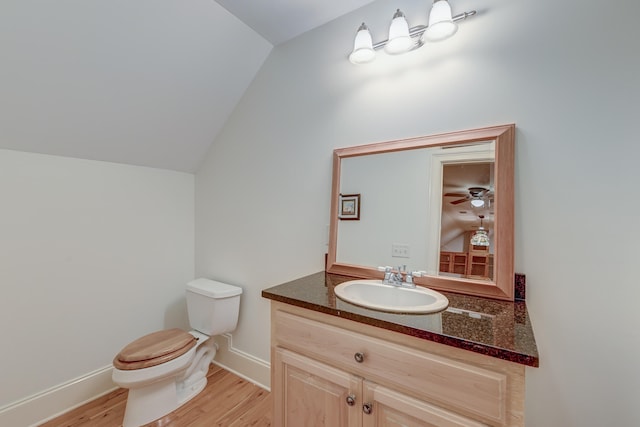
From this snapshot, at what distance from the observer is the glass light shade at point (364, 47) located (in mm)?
1355

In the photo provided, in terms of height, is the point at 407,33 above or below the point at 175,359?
above

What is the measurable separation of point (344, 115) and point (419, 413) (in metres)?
1.42

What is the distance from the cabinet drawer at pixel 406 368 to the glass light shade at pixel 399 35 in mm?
1283

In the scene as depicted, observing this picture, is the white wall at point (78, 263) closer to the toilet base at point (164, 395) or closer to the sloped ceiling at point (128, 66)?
the sloped ceiling at point (128, 66)

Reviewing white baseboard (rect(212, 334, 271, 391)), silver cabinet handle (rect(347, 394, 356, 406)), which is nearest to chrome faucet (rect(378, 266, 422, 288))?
silver cabinet handle (rect(347, 394, 356, 406))

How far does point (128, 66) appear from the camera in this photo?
1.49 meters

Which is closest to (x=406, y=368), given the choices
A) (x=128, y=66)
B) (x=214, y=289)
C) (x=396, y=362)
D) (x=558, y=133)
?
(x=396, y=362)

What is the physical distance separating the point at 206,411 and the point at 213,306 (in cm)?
61

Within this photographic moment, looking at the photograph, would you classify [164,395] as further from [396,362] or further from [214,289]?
[396,362]

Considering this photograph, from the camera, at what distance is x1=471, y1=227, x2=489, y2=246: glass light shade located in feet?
3.82

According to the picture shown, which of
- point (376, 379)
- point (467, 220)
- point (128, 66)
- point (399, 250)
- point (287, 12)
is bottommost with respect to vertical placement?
point (376, 379)

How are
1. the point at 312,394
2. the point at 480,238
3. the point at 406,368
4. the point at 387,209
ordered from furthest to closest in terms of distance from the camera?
the point at 387,209 < the point at 480,238 < the point at 312,394 < the point at 406,368

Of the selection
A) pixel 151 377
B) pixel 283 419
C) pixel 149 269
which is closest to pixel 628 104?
pixel 283 419

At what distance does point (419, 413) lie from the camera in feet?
2.67
